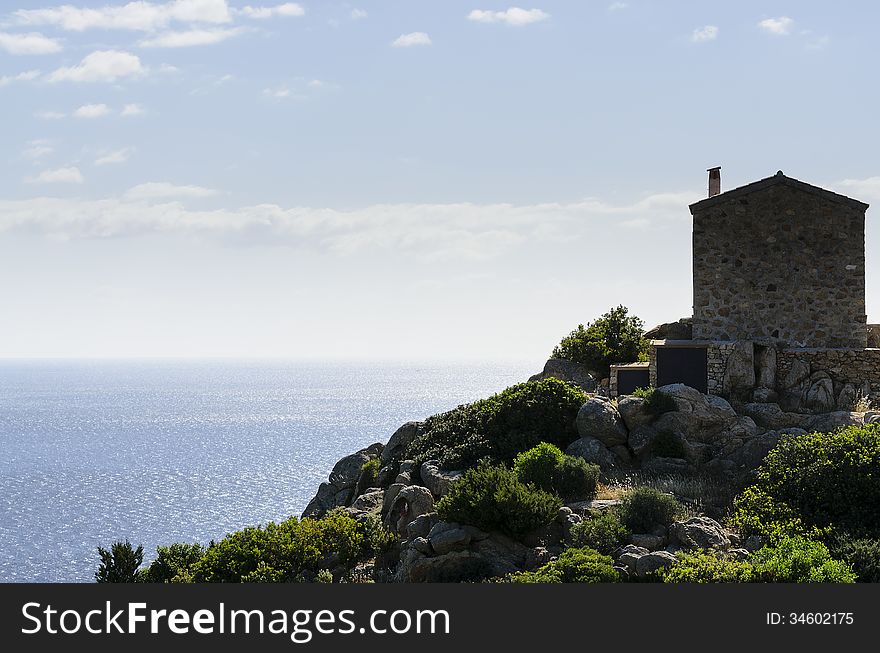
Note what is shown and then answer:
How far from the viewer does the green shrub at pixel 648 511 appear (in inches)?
848

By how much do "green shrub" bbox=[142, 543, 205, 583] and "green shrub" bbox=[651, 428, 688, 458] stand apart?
595 inches

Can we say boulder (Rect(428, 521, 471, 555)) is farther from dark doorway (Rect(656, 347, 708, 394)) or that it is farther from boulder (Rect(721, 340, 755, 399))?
boulder (Rect(721, 340, 755, 399))

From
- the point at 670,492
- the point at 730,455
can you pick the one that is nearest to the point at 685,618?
the point at 670,492

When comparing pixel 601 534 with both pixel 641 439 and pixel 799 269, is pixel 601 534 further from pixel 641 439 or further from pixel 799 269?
pixel 799 269

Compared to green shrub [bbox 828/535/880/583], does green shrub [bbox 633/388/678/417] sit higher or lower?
higher

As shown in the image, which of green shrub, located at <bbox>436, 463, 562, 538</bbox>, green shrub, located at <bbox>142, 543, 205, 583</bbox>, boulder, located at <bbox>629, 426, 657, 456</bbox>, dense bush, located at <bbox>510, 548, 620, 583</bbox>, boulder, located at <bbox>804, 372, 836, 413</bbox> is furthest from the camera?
boulder, located at <bbox>804, 372, 836, 413</bbox>

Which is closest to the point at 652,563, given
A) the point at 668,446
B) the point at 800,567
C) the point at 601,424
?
the point at 800,567

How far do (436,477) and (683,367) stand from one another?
522 inches

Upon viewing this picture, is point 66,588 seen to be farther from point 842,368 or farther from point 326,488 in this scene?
point 842,368

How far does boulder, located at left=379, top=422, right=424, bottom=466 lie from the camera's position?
32.2 metres

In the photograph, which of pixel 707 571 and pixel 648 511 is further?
pixel 648 511

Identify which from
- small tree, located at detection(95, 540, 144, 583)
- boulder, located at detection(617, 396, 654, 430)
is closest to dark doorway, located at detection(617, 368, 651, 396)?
boulder, located at detection(617, 396, 654, 430)

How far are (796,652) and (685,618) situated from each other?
71.4 inches

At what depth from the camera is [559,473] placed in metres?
25.0
